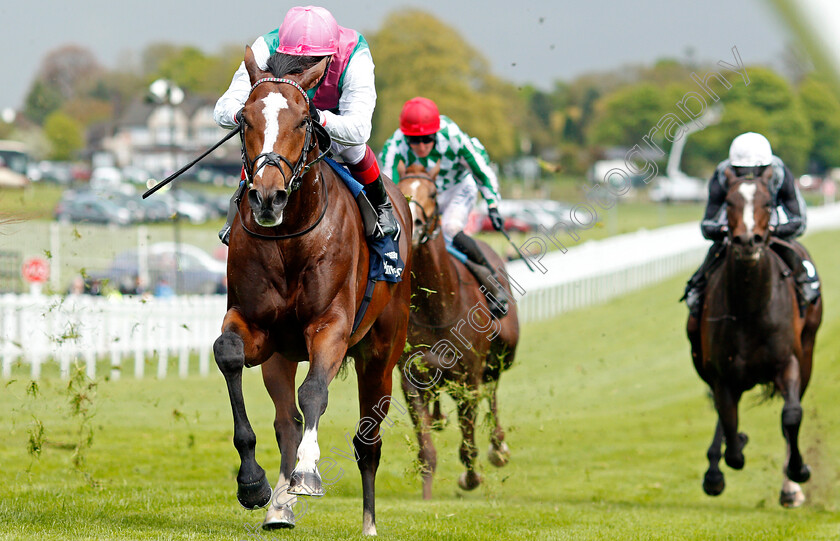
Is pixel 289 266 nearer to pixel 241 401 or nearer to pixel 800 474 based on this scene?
pixel 241 401

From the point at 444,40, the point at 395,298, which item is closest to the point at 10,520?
Result: the point at 395,298

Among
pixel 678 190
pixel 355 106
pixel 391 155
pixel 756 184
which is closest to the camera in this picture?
pixel 355 106

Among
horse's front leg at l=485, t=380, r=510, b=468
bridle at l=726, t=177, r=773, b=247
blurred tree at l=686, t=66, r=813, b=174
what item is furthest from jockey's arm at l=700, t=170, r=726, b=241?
blurred tree at l=686, t=66, r=813, b=174

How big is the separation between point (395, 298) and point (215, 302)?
9.59 m

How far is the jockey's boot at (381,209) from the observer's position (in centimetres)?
463

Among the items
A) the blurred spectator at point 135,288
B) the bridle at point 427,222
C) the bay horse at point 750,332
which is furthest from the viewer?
the blurred spectator at point 135,288

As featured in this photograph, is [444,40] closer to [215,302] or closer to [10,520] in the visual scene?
[215,302]

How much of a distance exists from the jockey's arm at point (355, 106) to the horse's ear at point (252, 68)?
325 millimetres

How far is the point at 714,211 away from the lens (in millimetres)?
7242

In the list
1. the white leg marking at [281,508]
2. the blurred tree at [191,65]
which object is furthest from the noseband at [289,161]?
the blurred tree at [191,65]

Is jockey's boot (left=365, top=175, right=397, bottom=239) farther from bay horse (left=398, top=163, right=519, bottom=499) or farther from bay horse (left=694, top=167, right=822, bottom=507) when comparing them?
bay horse (left=694, top=167, right=822, bottom=507)

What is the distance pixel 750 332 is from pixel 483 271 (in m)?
1.90

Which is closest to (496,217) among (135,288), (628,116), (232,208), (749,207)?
(749,207)

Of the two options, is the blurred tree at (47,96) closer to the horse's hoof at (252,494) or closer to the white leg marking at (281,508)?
the white leg marking at (281,508)
